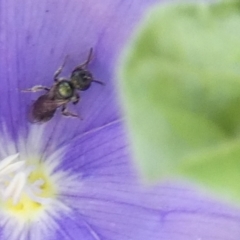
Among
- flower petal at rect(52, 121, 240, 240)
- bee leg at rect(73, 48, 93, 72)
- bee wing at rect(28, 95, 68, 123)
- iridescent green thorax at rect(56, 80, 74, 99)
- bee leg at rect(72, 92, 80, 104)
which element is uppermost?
bee leg at rect(73, 48, 93, 72)

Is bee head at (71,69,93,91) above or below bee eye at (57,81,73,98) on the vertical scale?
above

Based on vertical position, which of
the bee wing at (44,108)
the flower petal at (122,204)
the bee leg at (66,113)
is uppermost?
the bee leg at (66,113)

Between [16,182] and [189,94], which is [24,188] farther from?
[189,94]

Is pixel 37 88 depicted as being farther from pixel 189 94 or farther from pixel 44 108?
pixel 189 94

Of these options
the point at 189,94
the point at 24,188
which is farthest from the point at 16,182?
the point at 189,94

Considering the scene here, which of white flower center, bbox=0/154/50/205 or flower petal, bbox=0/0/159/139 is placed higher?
flower petal, bbox=0/0/159/139

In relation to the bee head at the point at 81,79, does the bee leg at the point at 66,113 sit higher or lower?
lower

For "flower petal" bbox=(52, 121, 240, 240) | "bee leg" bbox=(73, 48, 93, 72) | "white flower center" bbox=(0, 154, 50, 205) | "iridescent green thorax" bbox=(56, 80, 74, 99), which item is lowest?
"white flower center" bbox=(0, 154, 50, 205)
